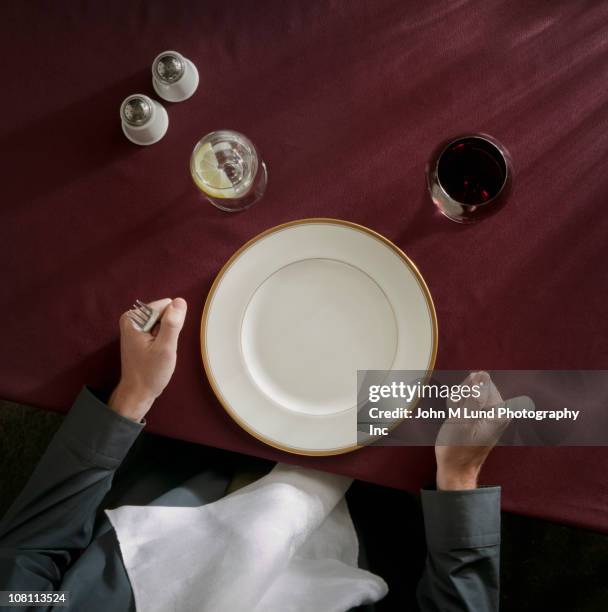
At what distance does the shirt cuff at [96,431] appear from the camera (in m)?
0.62

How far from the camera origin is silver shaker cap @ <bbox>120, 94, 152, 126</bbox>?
613mm

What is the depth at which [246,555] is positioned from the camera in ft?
2.06

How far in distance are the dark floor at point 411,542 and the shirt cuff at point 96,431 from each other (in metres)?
0.18

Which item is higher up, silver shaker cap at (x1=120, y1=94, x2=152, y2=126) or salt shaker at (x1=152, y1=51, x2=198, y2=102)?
salt shaker at (x1=152, y1=51, x2=198, y2=102)

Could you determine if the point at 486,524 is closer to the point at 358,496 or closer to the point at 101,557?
the point at 358,496

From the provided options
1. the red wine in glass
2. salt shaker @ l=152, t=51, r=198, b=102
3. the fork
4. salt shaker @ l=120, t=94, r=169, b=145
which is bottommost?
the fork

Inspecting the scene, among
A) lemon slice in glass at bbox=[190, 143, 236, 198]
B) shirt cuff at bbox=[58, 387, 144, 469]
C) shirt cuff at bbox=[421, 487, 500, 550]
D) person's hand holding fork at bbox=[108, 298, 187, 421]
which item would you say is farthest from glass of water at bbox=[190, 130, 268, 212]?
shirt cuff at bbox=[421, 487, 500, 550]

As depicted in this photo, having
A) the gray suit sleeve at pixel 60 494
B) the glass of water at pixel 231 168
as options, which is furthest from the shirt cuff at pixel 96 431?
the glass of water at pixel 231 168

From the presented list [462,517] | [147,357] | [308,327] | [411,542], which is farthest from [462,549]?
[147,357]

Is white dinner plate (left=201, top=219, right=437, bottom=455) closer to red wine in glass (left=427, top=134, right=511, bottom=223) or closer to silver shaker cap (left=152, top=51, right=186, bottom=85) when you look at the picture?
red wine in glass (left=427, top=134, right=511, bottom=223)

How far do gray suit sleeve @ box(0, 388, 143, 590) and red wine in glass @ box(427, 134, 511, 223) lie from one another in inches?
17.4

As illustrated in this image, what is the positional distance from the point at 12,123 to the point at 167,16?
0.77 ft

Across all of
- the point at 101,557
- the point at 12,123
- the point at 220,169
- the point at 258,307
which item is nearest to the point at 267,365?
the point at 258,307

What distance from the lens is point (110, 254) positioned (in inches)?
25.1
